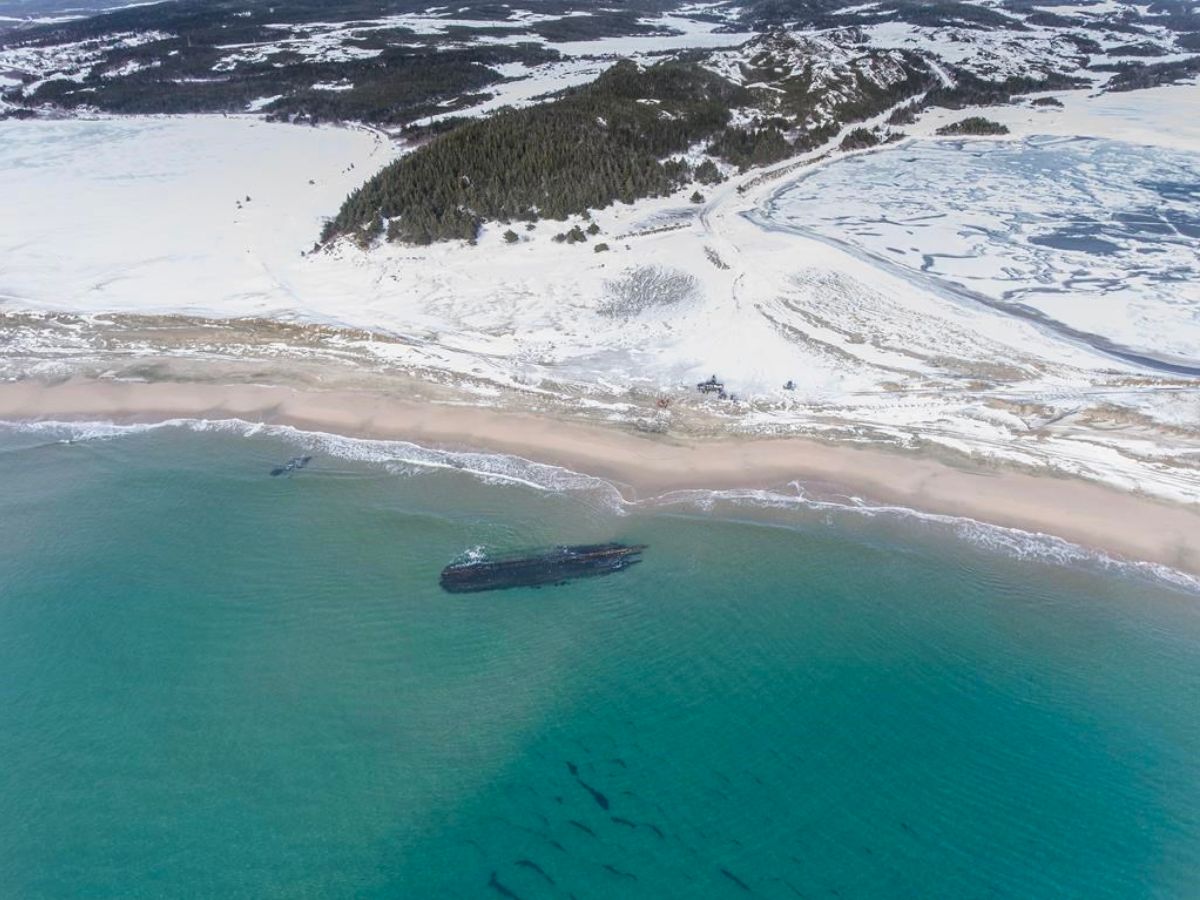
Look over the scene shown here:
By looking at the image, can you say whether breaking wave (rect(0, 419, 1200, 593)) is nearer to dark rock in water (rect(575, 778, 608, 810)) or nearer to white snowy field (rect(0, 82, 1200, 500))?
white snowy field (rect(0, 82, 1200, 500))

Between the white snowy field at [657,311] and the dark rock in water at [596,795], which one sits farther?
the white snowy field at [657,311]

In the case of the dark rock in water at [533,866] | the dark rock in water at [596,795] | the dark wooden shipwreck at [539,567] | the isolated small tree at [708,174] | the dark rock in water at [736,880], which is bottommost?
the dark rock in water at [736,880]

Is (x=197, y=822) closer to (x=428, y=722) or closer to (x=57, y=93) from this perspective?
(x=428, y=722)

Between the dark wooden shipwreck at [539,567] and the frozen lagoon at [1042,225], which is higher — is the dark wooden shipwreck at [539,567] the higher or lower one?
the lower one

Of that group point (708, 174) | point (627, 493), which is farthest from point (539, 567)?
point (708, 174)

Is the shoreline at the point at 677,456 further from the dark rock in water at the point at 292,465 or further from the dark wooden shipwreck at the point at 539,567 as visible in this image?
the dark wooden shipwreck at the point at 539,567

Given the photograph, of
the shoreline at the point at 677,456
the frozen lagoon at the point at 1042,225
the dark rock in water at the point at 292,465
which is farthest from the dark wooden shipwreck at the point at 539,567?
the frozen lagoon at the point at 1042,225

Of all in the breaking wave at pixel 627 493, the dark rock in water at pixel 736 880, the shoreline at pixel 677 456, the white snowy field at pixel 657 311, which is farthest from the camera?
the white snowy field at pixel 657 311
